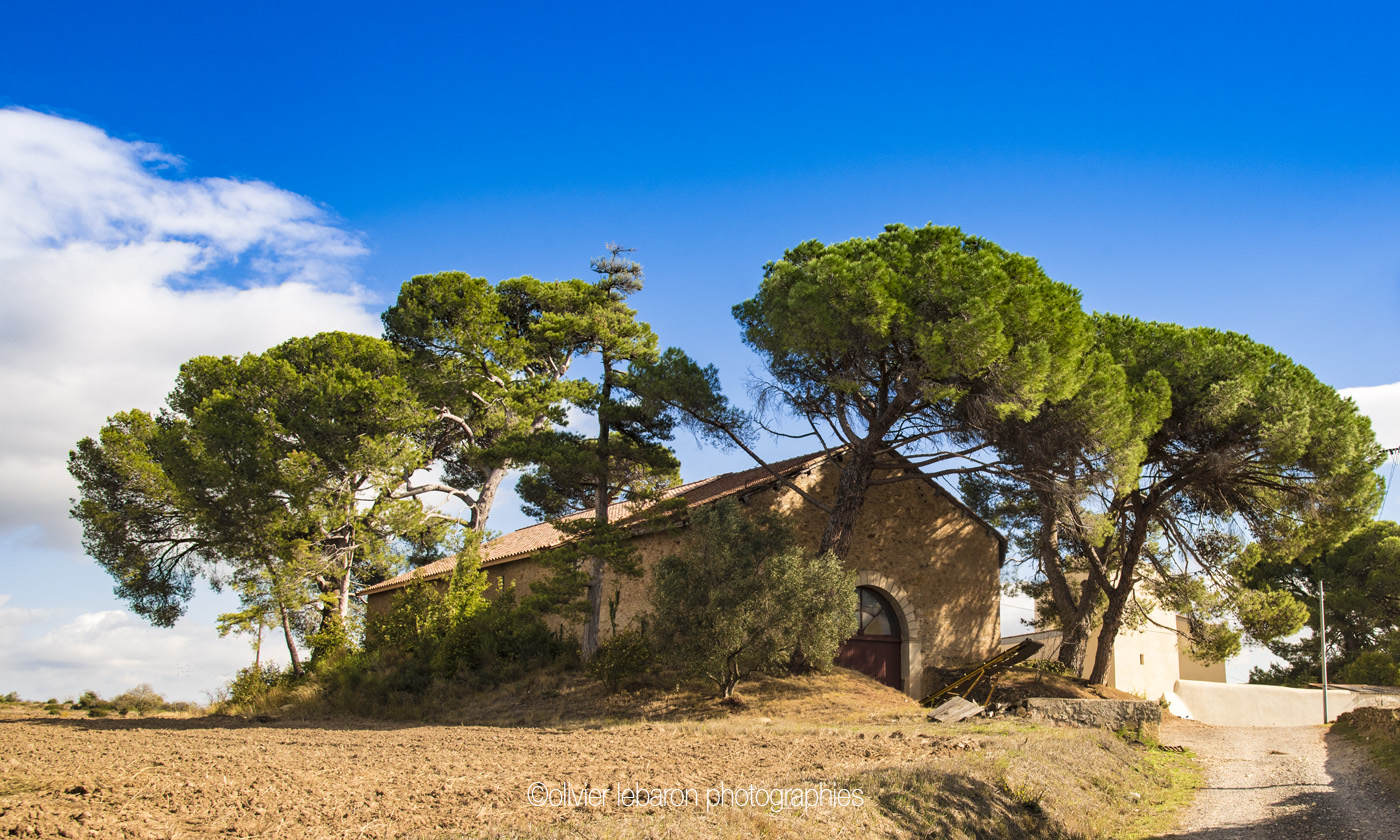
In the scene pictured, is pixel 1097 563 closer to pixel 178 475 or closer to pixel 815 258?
pixel 815 258

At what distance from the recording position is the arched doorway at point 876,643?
19.6 meters

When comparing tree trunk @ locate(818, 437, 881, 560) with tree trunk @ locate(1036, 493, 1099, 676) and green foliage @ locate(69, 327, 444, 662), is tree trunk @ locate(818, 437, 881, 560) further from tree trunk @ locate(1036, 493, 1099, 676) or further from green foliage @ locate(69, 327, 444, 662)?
green foliage @ locate(69, 327, 444, 662)

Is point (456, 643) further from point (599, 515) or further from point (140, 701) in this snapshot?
point (140, 701)

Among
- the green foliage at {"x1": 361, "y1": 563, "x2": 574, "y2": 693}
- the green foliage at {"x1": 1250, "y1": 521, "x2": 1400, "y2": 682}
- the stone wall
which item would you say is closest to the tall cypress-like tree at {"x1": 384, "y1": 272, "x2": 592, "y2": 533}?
the green foliage at {"x1": 361, "y1": 563, "x2": 574, "y2": 693}

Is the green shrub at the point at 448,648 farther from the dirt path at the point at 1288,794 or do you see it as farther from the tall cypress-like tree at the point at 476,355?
the dirt path at the point at 1288,794

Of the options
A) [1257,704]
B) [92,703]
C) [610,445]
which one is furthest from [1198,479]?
[92,703]

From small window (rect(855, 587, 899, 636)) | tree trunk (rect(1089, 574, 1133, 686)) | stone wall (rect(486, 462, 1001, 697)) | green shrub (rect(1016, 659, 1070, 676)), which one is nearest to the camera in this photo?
stone wall (rect(486, 462, 1001, 697))

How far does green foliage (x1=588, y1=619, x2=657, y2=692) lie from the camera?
Answer: 15.9 meters

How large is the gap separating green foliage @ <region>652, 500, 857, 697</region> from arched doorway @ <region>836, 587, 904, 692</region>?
417cm

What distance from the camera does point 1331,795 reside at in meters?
10.7

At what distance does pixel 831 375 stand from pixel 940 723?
24.2 ft

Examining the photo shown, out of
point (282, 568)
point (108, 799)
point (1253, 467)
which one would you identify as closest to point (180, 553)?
point (282, 568)

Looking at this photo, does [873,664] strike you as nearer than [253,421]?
Yes

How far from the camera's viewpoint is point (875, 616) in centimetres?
2027
